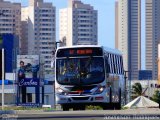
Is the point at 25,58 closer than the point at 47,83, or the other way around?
the point at 25,58

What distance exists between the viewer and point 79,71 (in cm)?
4084

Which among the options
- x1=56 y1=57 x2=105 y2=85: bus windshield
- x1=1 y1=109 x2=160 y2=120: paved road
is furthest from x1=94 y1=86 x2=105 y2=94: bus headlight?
x1=1 y1=109 x2=160 y2=120: paved road

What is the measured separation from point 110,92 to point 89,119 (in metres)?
14.9

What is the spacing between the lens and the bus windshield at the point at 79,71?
40.9 meters

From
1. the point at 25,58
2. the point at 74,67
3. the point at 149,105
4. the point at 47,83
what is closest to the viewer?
the point at 74,67

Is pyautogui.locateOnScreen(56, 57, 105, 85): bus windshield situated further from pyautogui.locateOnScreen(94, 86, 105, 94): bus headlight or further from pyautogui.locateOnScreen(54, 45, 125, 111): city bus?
pyautogui.locateOnScreen(94, 86, 105, 94): bus headlight

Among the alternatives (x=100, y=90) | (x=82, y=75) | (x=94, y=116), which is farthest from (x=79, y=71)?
(x=94, y=116)

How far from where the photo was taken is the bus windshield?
40.9 meters

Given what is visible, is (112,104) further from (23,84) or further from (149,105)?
(23,84)

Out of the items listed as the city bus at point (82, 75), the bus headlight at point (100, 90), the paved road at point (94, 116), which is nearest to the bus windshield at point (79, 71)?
the city bus at point (82, 75)

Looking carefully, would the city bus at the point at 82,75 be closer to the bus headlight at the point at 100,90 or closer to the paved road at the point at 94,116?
the bus headlight at the point at 100,90

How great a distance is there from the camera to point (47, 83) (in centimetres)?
13138

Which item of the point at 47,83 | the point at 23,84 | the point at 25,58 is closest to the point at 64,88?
the point at 23,84

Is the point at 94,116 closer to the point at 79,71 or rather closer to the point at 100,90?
the point at 79,71
